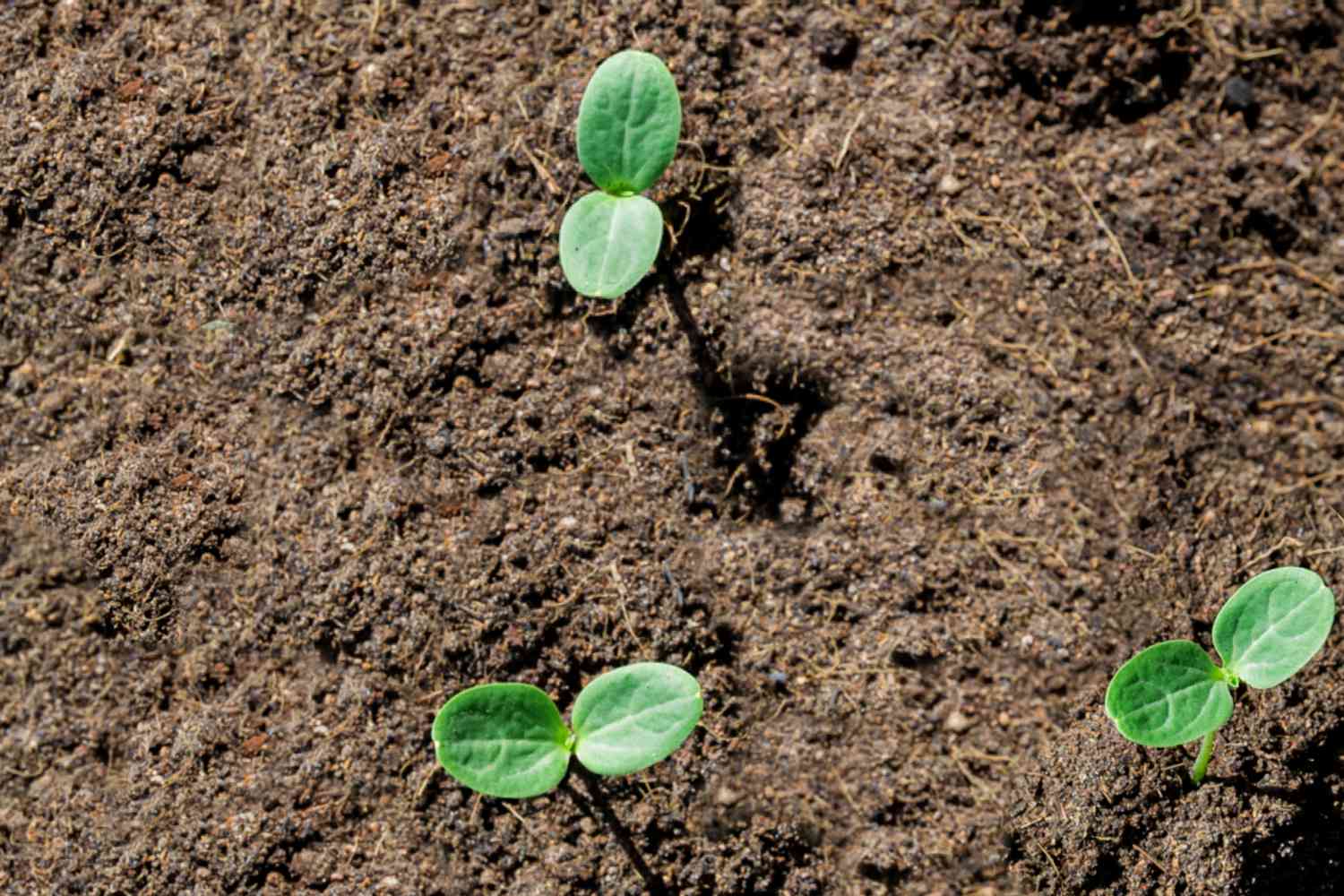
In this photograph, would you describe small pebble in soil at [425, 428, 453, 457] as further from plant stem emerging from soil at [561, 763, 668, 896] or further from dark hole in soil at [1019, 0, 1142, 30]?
dark hole in soil at [1019, 0, 1142, 30]

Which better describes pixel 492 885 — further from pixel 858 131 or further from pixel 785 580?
pixel 858 131

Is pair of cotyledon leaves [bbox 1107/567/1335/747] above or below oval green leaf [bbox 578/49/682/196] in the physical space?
below

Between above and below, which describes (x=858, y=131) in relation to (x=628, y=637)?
above

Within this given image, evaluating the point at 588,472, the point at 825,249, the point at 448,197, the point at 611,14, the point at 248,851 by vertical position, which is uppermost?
the point at 611,14

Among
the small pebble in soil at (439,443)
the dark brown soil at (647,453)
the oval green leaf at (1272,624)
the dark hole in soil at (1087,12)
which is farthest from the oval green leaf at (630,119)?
the oval green leaf at (1272,624)

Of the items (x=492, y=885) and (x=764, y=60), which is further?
(x=764, y=60)

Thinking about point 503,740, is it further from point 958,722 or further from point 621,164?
point 621,164

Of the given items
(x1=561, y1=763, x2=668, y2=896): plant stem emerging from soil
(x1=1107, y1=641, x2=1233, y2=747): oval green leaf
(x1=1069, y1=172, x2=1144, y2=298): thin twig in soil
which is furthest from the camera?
(x1=1069, y1=172, x2=1144, y2=298): thin twig in soil

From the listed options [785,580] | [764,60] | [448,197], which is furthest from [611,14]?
[785,580]

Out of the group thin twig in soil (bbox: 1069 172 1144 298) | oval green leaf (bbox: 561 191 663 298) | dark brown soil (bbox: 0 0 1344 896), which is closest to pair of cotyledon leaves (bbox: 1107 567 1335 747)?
dark brown soil (bbox: 0 0 1344 896)
